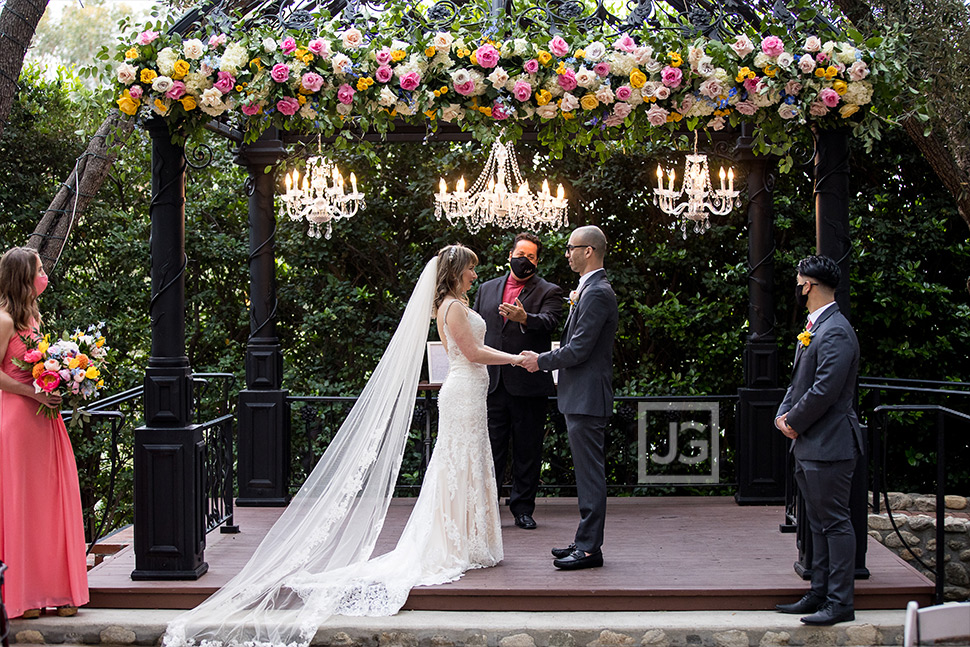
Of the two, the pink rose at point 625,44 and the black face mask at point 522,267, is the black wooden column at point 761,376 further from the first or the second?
the pink rose at point 625,44

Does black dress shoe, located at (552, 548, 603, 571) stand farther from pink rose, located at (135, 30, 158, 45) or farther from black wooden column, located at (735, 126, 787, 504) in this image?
pink rose, located at (135, 30, 158, 45)

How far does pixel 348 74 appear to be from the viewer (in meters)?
4.65

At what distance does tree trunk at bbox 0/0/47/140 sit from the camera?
682cm

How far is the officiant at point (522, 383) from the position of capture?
19.9ft

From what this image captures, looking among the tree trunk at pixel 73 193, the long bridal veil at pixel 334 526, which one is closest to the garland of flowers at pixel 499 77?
the long bridal veil at pixel 334 526

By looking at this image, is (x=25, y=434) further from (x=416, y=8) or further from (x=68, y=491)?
(x=416, y=8)

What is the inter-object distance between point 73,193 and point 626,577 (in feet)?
21.9

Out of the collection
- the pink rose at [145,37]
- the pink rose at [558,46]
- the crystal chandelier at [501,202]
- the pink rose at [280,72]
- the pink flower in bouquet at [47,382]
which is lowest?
the pink flower in bouquet at [47,382]

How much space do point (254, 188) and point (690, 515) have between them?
4352 mm

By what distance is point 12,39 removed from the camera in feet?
22.5

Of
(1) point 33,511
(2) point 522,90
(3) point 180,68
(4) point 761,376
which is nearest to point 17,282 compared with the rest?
(1) point 33,511

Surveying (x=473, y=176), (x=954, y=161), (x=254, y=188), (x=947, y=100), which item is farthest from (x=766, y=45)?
(x=473, y=176)

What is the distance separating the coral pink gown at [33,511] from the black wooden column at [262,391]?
93.0 inches

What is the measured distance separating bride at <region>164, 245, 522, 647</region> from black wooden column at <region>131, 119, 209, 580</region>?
459 mm
